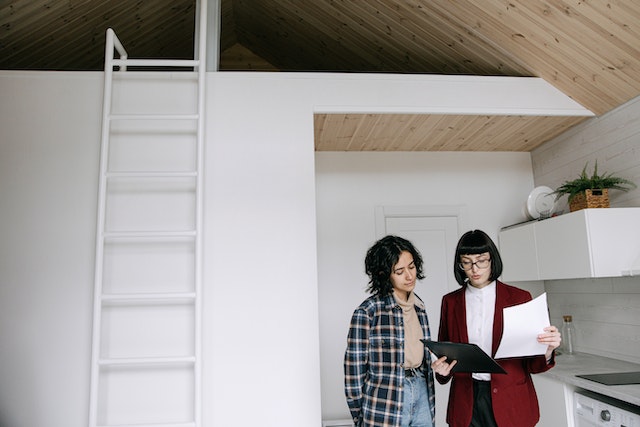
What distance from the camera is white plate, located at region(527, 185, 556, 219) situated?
11.8 feet

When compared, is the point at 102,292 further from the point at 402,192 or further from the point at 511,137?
the point at 511,137

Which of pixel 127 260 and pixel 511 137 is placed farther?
pixel 511 137

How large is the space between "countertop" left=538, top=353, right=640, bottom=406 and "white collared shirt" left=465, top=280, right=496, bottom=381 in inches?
31.0

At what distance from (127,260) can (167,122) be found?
2.69 ft

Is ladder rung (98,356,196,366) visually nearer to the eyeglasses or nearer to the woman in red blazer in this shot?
the woman in red blazer

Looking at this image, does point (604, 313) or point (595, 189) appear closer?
point (595, 189)

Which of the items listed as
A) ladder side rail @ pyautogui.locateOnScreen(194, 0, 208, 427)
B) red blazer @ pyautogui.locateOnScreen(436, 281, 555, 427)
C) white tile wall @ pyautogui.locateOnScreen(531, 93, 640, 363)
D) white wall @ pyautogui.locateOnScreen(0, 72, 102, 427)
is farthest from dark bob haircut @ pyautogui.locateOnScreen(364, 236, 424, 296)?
white tile wall @ pyautogui.locateOnScreen(531, 93, 640, 363)

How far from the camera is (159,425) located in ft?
8.40

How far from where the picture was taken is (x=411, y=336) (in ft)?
6.89

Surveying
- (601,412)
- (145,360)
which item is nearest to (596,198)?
(601,412)

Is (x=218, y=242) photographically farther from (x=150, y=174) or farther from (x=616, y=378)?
(x=616, y=378)

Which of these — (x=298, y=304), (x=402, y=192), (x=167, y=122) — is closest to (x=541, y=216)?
(x=402, y=192)

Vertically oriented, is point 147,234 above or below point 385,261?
above

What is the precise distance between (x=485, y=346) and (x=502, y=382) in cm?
16
